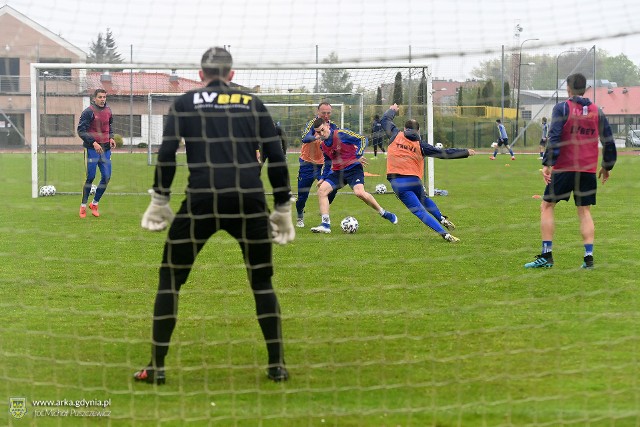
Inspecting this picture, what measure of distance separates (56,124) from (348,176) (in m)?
10.6

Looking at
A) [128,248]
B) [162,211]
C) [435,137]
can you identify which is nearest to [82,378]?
[162,211]

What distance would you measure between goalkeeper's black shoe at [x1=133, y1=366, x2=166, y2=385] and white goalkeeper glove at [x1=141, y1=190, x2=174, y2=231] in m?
0.87

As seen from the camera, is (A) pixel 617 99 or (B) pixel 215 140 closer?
(B) pixel 215 140

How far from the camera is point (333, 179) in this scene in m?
12.8

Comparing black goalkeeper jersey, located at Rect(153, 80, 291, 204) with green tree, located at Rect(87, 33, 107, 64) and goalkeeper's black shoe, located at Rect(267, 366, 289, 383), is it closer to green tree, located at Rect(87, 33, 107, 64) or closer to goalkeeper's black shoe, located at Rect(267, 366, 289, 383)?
goalkeeper's black shoe, located at Rect(267, 366, 289, 383)

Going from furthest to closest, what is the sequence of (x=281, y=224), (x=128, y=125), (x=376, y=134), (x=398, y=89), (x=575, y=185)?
(x=128, y=125) < (x=376, y=134) < (x=398, y=89) < (x=575, y=185) < (x=281, y=224)

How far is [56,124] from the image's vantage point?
20859 millimetres

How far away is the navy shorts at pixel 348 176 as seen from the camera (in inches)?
495

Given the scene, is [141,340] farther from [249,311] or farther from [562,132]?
[562,132]

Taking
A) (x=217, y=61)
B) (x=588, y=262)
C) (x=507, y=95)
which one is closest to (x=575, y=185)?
(x=588, y=262)

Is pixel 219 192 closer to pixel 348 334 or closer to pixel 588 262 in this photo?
pixel 348 334

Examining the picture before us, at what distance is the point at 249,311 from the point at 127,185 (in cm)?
1640

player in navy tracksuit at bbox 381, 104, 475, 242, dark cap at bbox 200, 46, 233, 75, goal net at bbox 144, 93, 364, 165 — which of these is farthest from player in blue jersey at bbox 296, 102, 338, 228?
dark cap at bbox 200, 46, 233, 75

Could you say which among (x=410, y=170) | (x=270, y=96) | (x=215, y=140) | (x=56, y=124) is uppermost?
(x=270, y=96)
